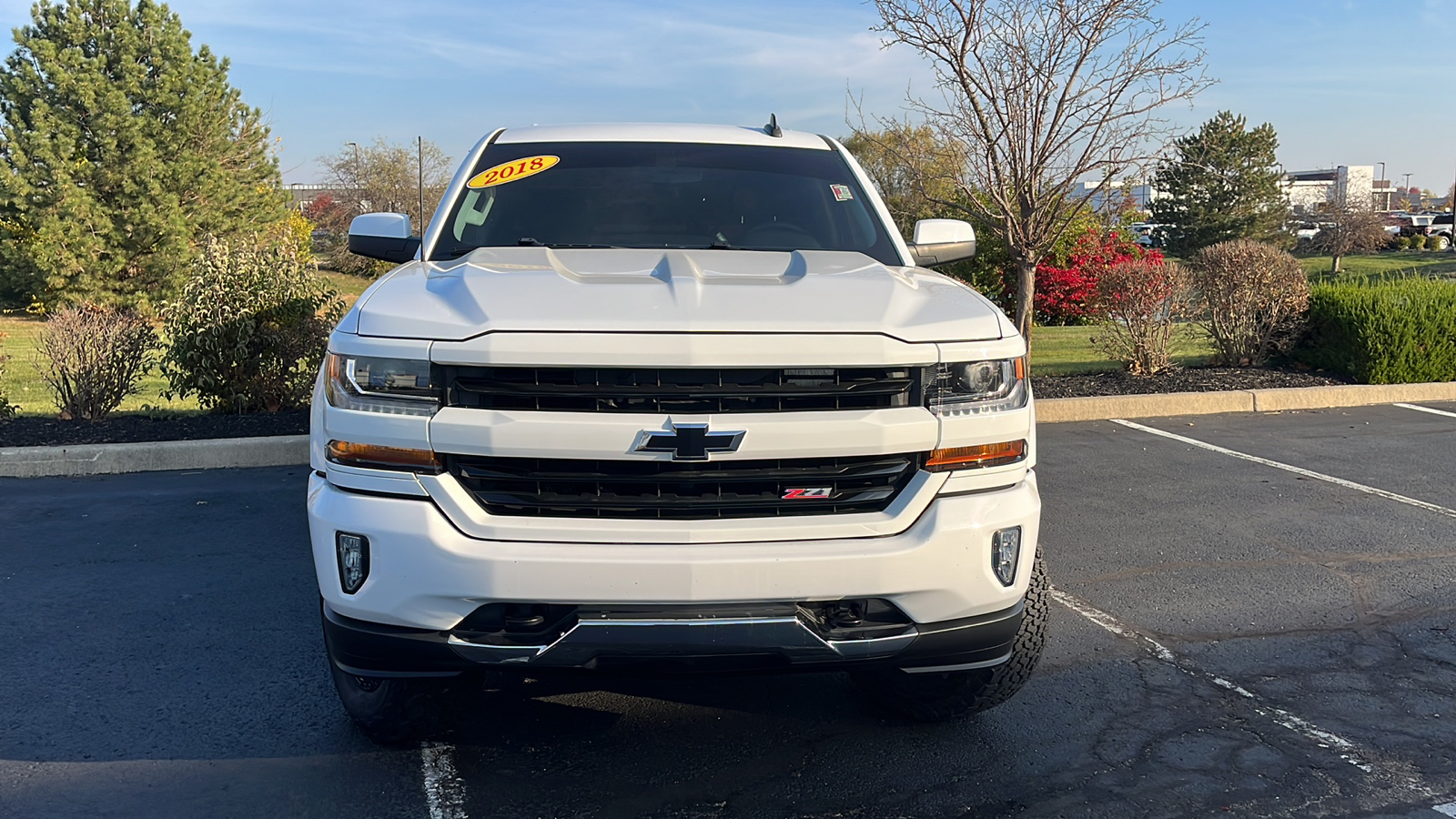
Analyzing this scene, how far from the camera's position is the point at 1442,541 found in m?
5.93

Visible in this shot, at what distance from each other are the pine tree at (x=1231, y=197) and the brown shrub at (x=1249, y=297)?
46.2 meters

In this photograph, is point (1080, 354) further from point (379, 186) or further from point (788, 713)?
point (379, 186)

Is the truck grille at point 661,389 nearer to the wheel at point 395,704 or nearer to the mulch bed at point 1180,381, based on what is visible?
the wheel at point 395,704

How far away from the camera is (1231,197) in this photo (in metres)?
55.2

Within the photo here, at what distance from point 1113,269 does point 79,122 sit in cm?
2303

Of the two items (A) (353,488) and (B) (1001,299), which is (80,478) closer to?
(A) (353,488)

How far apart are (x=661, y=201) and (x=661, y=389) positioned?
5.98 ft

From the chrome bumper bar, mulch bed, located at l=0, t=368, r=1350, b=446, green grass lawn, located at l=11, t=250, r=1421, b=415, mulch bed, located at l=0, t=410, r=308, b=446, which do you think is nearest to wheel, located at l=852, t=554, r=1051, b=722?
the chrome bumper bar

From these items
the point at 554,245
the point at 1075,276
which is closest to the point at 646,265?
the point at 554,245

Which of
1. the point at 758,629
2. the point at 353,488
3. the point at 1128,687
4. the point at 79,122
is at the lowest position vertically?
→ the point at 1128,687

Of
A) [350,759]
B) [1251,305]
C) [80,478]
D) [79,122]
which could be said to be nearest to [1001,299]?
[1251,305]

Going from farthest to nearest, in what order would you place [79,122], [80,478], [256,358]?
[79,122]
[256,358]
[80,478]

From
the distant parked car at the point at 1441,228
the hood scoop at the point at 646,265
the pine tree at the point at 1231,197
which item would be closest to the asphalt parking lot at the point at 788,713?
the hood scoop at the point at 646,265

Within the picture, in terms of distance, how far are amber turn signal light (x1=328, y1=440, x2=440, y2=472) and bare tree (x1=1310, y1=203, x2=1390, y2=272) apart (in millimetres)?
48287
